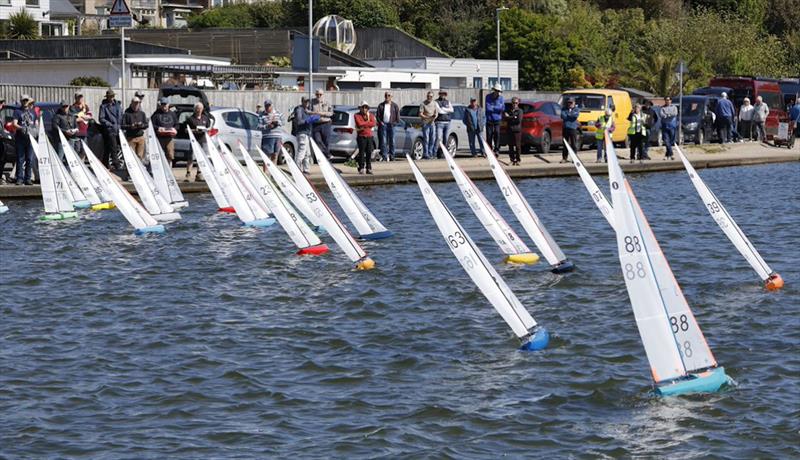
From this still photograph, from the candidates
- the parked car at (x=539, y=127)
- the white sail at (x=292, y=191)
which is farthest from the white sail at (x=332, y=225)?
the parked car at (x=539, y=127)

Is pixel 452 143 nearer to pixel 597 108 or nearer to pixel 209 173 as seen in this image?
pixel 597 108

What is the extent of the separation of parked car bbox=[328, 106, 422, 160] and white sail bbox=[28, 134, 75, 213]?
28.4ft

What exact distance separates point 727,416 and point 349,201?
10739mm

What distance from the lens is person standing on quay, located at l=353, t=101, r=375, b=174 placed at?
31391 mm

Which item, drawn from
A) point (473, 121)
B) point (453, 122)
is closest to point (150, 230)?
point (473, 121)

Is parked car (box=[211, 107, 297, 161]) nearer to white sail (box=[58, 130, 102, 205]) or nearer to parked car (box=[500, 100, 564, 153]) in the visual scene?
white sail (box=[58, 130, 102, 205])

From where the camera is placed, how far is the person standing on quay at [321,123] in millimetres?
31391

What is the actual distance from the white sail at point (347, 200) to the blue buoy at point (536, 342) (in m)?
6.55

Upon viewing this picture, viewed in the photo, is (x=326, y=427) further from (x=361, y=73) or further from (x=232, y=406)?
(x=361, y=73)

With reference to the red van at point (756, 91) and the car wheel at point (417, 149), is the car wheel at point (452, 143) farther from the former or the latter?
the red van at point (756, 91)

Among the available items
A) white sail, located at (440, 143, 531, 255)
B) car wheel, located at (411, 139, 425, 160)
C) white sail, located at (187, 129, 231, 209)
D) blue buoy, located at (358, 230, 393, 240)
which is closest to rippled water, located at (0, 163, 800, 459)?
blue buoy, located at (358, 230, 393, 240)

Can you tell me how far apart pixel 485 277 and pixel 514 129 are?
20.6 metres

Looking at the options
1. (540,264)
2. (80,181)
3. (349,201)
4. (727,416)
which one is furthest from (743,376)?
(80,181)

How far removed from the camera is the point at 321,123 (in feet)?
103
